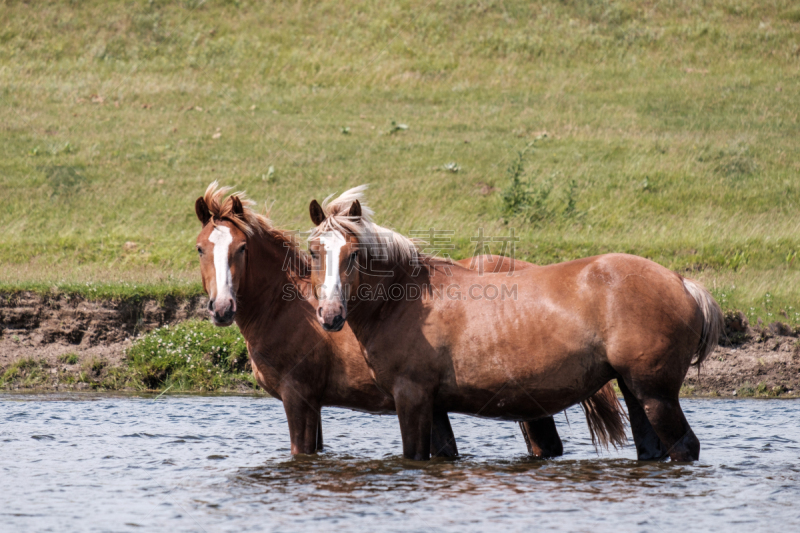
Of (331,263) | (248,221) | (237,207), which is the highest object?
(237,207)

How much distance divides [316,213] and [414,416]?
185cm

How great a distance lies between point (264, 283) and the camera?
731cm

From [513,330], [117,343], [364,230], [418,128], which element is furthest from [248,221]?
[418,128]

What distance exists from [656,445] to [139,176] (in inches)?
620

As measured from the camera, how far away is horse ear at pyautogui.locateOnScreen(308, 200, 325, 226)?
6465 mm

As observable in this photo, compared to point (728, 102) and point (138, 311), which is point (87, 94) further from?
point (728, 102)

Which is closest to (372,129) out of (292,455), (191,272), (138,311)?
(191,272)

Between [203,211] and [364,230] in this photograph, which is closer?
[364,230]

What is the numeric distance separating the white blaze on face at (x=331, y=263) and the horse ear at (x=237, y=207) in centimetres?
115

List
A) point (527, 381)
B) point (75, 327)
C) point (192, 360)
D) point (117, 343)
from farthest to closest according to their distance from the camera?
point (75, 327) < point (117, 343) < point (192, 360) < point (527, 381)

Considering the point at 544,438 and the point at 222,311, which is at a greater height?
the point at 222,311

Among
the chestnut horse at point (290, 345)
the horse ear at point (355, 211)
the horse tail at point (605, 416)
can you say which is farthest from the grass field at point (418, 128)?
the horse ear at point (355, 211)

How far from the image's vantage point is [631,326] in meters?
6.24

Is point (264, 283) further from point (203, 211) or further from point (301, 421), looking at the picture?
point (301, 421)
